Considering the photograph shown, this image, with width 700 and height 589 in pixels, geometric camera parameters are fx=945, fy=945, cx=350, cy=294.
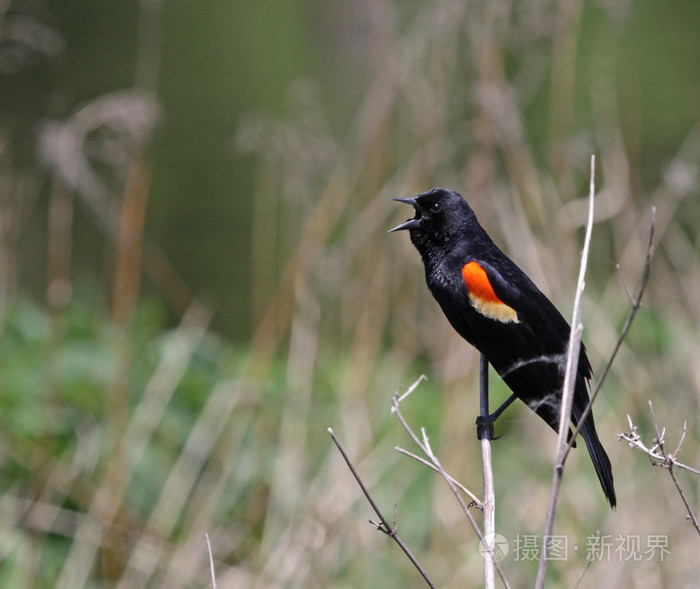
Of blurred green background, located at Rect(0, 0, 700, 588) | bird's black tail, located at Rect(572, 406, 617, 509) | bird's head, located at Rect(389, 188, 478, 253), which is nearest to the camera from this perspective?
bird's black tail, located at Rect(572, 406, 617, 509)

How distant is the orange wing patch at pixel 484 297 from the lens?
175 cm

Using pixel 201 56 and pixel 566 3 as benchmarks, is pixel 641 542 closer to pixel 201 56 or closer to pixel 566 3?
pixel 566 3

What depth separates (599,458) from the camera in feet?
5.34

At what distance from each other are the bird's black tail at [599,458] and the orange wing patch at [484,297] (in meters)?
0.22

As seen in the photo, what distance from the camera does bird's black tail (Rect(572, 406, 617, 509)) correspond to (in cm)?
156

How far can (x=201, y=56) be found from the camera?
44.2 ft

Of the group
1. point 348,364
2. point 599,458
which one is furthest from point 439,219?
point 348,364

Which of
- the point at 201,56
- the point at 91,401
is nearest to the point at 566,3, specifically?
the point at 91,401

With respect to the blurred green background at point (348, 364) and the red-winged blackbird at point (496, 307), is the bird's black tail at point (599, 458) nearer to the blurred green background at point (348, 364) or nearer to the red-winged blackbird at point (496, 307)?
the red-winged blackbird at point (496, 307)

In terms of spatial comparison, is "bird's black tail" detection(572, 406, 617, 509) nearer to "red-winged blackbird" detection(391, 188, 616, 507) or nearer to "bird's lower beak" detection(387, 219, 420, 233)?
"red-winged blackbird" detection(391, 188, 616, 507)

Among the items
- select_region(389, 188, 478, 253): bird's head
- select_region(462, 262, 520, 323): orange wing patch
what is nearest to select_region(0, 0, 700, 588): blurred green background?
select_region(389, 188, 478, 253): bird's head

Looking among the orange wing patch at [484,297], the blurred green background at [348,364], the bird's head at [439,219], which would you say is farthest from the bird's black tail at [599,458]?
the blurred green background at [348,364]

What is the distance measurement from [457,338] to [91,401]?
1733 millimetres

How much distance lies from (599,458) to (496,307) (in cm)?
33
